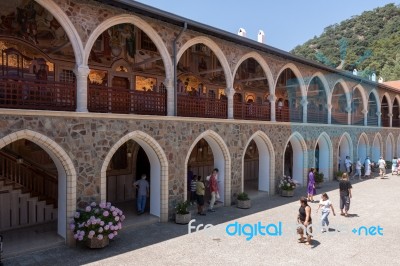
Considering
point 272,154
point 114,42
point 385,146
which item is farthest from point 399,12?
point 114,42

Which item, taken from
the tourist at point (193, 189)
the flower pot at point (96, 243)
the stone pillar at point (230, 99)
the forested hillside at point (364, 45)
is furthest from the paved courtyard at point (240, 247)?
the forested hillside at point (364, 45)

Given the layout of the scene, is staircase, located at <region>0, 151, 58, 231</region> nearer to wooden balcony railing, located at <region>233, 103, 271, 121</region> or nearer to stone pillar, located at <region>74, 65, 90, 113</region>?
stone pillar, located at <region>74, 65, 90, 113</region>

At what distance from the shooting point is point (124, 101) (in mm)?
10312

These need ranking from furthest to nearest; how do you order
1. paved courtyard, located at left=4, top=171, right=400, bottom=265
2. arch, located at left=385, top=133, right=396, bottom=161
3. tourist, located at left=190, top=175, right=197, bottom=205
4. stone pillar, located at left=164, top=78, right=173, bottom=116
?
arch, located at left=385, top=133, right=396, bottom=161
tourist, located at left=190, top=175, right=197, bottom=205
stone pillar, located at left=164, top=78, right=173, bottom=116
paved courtyard, located at left=4, top=171, right=400, bottom=265

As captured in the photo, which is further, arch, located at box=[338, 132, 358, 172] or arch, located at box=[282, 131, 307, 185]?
arch, located at box=[338, 132, 358, 172]

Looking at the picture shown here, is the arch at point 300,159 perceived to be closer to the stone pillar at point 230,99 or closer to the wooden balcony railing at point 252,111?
the wooden balcony railing at point 252,111

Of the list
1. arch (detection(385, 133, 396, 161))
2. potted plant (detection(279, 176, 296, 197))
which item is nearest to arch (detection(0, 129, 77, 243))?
potted plant (detection(279, 176, 296, 197))

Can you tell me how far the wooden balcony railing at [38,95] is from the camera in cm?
807

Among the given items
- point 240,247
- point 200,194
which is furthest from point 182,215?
point 240,247

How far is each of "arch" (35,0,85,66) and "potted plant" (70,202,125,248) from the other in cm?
423

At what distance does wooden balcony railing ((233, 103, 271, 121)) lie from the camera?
14.4 m

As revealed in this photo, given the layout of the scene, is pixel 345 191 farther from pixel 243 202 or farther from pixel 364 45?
pixel 364 45

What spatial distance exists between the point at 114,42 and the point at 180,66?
144 inches

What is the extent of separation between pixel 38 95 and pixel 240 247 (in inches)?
272
